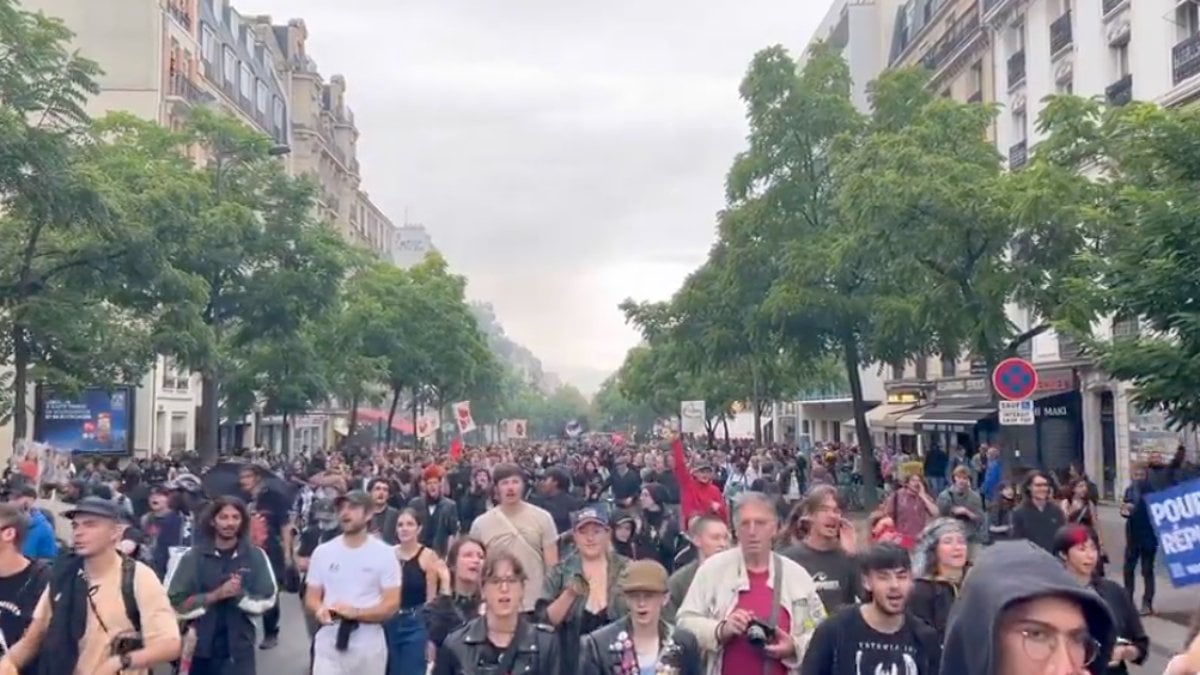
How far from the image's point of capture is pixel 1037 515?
11.7 m

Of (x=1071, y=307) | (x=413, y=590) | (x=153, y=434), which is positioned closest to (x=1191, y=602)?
(x=1071, y=307)

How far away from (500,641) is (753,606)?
1.04 metres

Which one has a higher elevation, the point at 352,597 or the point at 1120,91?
the point at 1120,91

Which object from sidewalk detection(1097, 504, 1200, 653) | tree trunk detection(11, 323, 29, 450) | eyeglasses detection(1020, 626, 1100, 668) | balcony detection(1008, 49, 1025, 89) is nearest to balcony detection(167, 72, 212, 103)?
tree trunk detection(11, 323, 29, 450)

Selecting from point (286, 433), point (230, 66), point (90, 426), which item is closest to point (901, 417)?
point (286, 433)

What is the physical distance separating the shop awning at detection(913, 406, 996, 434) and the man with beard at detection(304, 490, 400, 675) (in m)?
27.6

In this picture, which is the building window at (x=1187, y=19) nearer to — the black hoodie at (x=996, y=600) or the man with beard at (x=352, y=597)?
the man with beard at (x=352, y=597)

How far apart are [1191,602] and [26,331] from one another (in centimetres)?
1827

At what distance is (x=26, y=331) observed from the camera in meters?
23.6

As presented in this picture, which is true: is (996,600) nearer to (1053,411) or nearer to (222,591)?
(222,591)

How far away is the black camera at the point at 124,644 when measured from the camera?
5340 mm

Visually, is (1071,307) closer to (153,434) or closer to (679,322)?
(679,322)

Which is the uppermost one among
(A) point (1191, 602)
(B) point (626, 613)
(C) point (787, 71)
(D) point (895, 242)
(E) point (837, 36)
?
(E) point (837, 36)

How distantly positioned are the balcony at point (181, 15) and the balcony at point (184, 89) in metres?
1.89
